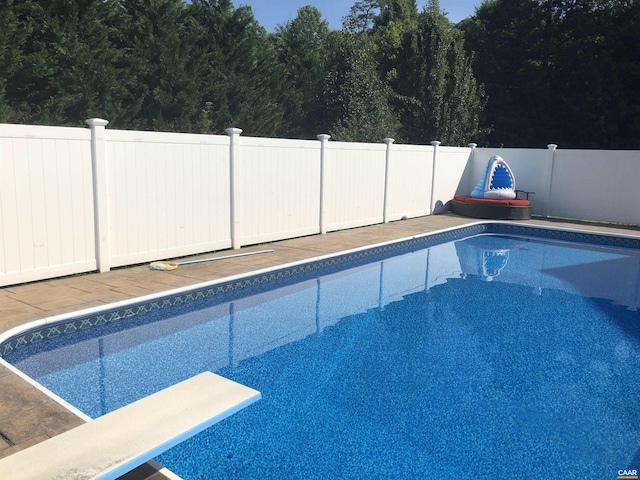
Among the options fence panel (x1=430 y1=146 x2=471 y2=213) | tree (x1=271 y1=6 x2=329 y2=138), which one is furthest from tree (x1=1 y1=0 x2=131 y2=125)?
fence panel (x1=430 y1=146 x2=471 y2=213)

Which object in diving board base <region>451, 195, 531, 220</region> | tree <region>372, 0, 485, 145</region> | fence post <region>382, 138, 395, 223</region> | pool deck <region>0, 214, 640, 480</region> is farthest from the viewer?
tree <region>372, 0, 485, 145</region>

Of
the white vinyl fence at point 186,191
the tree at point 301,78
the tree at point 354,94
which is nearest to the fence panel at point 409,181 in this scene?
the white vinyl fence at point 186,191

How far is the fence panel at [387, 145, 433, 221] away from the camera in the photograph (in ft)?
39.0

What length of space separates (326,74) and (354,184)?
12345 millimetres

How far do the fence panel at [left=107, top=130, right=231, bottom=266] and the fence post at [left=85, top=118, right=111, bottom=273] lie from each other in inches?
3.9

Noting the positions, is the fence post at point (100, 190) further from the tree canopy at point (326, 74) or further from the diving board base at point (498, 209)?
the tree canopy at point (326, 74)

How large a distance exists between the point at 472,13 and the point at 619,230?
2829 cm

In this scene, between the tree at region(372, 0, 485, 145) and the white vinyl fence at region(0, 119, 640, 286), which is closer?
the white vinyl fence at region(0, 119, 640, 286)

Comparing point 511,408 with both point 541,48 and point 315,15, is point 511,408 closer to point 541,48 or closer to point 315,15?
point 541,48

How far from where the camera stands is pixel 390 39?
110ft

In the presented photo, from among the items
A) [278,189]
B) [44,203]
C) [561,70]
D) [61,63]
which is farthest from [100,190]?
[561,70]

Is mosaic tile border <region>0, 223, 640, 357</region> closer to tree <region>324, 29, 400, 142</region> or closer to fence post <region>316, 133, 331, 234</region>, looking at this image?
fence post <region>316, 133, 331, 234</region>

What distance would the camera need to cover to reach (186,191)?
24.5ft

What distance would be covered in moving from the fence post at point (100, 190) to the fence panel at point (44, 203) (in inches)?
2.6
